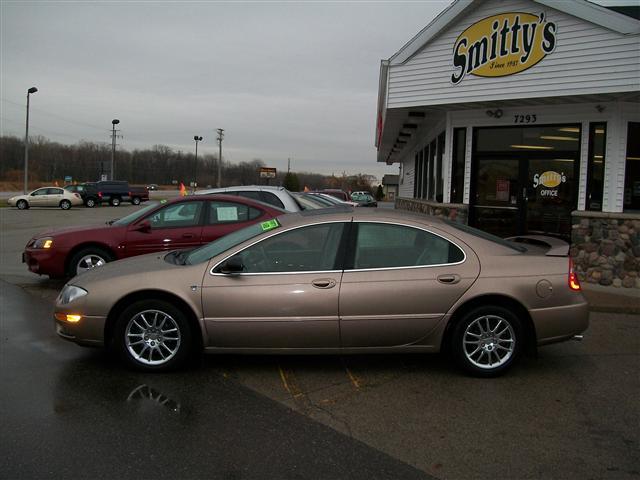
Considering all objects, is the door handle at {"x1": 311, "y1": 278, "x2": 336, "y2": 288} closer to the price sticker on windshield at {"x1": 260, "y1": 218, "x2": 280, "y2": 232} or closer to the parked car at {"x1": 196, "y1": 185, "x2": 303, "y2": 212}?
the price sticker on windshield at {"x1": 260, "y1": 218, "x2": 280, "y2": 232}

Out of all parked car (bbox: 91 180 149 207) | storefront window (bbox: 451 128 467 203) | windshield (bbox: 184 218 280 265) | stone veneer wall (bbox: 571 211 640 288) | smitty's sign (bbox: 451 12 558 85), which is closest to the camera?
windshield (bbox: 184 218 280 265)

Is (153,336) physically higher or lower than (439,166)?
lower

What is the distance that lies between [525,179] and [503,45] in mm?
2559

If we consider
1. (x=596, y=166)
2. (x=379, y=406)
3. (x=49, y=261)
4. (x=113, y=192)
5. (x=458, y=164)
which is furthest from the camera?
(x=113, y=192)

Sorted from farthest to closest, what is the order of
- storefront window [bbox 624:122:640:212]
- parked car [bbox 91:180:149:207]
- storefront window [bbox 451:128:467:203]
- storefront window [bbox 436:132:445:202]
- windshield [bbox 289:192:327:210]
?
1. parked car [bbox 91:180:149:207]
2. storefront window [bbox 436:132:445:202]
3. storefront window [bbox 451:128:467:203]
4. windshield [bbox 289:192:327:210]
5. storefront window [bbox 624:122:640:212]

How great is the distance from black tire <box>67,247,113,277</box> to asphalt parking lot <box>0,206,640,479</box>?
8.32ft

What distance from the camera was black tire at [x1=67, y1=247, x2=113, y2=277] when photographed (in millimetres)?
8359

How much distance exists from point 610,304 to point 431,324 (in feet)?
13.9

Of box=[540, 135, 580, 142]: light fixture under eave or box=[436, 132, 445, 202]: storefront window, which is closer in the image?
box=[540, 135, 580, 142]: light fixture under eave

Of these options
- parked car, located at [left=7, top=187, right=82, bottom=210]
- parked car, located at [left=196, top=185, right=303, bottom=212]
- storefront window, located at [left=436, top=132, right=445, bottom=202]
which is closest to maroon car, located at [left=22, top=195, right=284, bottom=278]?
parked car, located at [left=196, top=185, right=303, bottom=212]

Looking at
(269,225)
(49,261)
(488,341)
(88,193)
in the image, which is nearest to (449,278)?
(488,341)

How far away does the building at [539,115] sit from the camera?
8898 millimetres

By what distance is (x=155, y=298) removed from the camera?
4750 mm

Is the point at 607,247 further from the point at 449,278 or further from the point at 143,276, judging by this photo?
the point at 143,276
